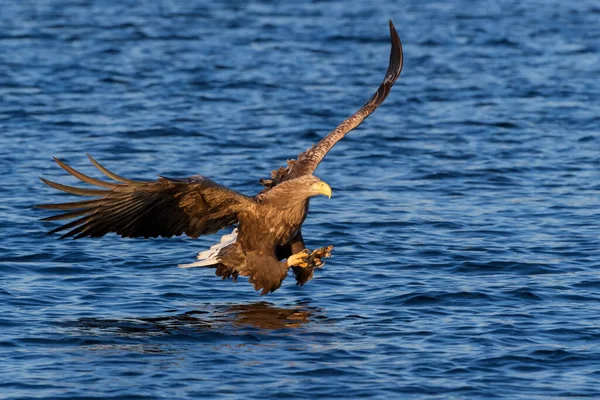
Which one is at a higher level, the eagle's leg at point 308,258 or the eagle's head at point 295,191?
the eagle's head at point 295,191

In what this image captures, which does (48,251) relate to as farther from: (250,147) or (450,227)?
(250,147)

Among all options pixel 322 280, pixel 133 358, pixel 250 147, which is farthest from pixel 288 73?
pixel 133 358

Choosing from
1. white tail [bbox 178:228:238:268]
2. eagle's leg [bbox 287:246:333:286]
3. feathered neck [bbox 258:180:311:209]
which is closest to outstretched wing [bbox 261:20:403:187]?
white tail [bbox 178:228:238:268]

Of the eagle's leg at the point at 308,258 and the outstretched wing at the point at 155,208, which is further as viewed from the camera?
the eagle's leg at the point at 308,258

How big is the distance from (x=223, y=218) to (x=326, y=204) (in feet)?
12.4

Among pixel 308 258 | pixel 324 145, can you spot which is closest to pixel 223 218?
pixel 308 258

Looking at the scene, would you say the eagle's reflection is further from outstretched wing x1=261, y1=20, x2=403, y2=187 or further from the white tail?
outstretched wing x1=261, y1=20, x2=403, y2=187

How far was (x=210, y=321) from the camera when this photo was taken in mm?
8516

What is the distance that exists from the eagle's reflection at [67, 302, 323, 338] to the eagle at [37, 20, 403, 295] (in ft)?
0.73

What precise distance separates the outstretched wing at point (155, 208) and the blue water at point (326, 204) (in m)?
0.65

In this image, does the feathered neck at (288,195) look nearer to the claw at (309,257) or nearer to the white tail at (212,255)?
the claw at (309,257)

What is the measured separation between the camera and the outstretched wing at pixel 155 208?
797 centimetres

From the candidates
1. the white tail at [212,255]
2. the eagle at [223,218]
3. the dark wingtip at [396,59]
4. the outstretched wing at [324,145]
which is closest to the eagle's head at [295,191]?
the eagle at [223,218]

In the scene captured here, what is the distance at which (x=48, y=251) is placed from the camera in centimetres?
1033
